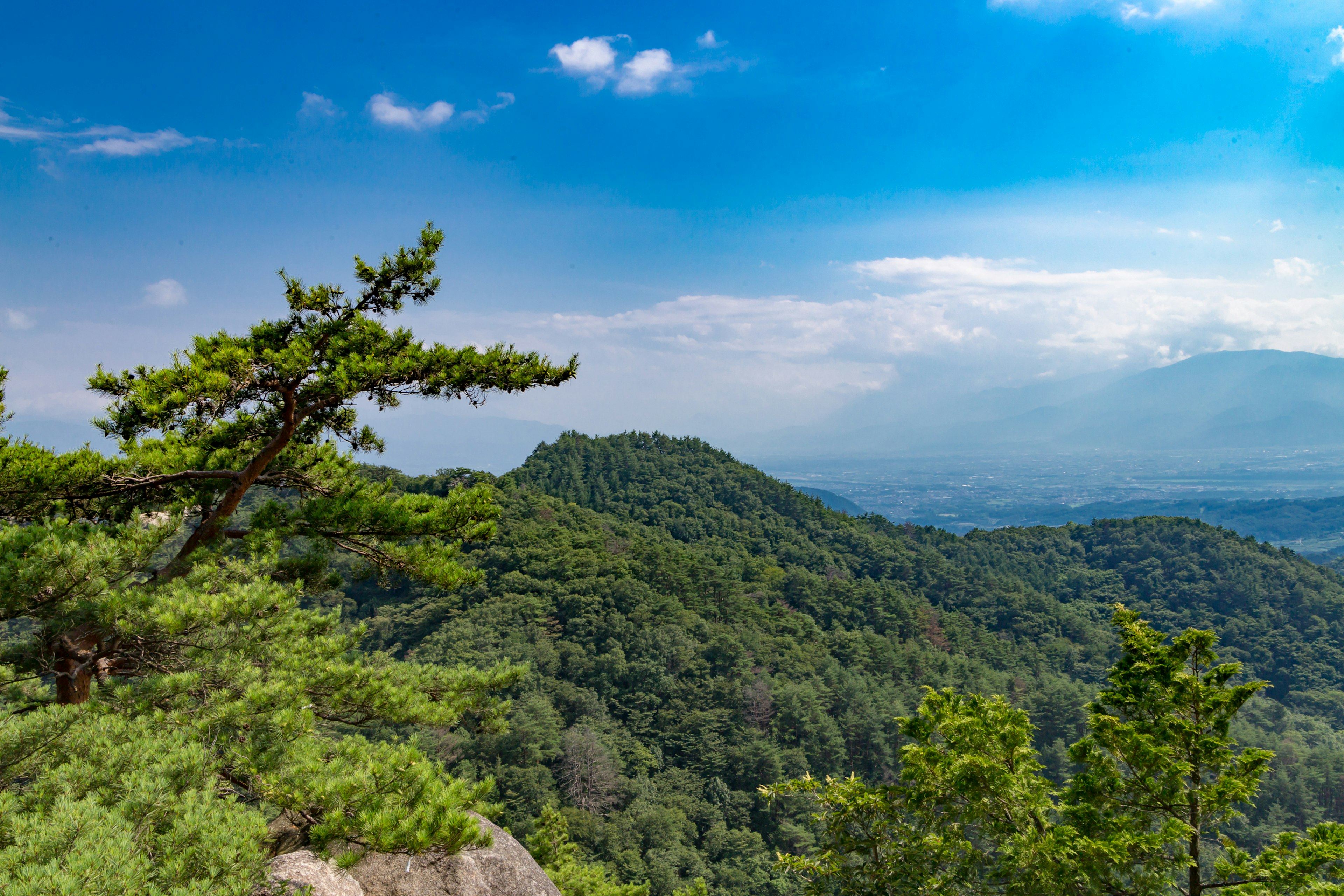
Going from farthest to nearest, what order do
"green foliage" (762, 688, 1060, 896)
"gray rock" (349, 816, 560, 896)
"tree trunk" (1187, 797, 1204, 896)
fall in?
1. "green foliage" (762, 688, 1060, 896)
2. "tree trunk" (1187, 797, 1204, 896)
3. "gray rock" (349, 816, 560, 896)

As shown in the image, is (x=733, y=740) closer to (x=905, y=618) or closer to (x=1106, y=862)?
(x=905, y=618)

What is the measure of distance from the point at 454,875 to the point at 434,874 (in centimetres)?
13

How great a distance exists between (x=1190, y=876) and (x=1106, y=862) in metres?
0.66

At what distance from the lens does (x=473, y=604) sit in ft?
117

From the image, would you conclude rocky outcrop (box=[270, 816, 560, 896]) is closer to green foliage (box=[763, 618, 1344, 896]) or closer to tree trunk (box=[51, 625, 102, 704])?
tree trunk (box=[51, 625, 102, 704])

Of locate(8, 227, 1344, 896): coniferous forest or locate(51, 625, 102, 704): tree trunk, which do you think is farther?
locate(51, 625, 102, 704): tree trunk

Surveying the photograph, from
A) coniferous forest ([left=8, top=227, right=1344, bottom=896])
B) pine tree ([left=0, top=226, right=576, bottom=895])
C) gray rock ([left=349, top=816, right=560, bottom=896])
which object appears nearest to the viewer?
pine tree ([left=0, top=226, right=576, bottom=895])

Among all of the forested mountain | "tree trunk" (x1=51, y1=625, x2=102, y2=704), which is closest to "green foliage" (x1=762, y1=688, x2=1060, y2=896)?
"tree trunk" (x1=51, y1=625, x2=102, y2=704)

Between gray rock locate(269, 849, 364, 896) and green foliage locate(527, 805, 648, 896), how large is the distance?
30.5 feet

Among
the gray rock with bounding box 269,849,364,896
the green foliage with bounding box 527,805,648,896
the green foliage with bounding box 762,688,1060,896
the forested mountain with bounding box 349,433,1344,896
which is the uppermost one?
the gray rock with bounding box 269,849,364,896

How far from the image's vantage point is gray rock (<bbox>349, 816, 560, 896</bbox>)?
4039 millimetres

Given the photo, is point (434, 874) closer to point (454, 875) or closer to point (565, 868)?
point (454, 875)

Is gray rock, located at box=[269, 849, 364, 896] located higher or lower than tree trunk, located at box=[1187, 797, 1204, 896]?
higher

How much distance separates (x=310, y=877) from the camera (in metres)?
3.52
